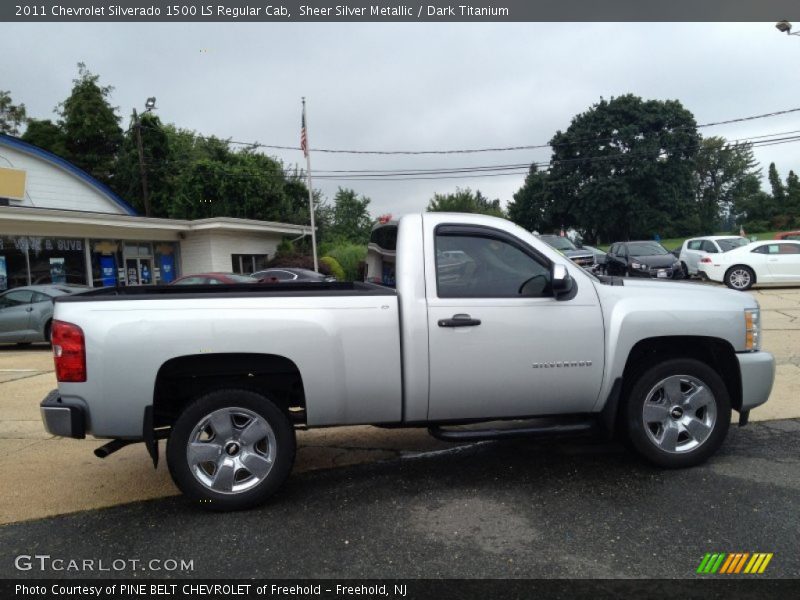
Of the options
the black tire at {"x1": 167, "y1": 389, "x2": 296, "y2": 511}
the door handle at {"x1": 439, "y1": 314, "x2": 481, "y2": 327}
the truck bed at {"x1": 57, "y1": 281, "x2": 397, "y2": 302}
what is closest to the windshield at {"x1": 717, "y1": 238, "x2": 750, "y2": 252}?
the truck bed at {"x1": 57, "y1": 281, "x2": 397, "y2": 302}

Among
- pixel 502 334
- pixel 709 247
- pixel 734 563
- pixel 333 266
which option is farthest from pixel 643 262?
pixel 734 563

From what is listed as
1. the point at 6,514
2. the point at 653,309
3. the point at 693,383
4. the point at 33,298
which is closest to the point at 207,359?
the point at 6,514

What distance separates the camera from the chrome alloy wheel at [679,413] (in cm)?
433

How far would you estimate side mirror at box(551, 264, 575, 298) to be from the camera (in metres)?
3.96

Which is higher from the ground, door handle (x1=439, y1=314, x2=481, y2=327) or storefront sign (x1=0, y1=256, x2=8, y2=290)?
storefront sign (x1=0, y1=256, x2=8, y2=290)

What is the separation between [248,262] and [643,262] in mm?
19612

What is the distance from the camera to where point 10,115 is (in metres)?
44.5

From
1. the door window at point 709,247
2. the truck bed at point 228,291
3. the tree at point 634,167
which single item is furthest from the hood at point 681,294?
the tree at point 634,167

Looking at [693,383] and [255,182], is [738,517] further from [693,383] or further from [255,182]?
[255,182]

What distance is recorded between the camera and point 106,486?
4.62 meters

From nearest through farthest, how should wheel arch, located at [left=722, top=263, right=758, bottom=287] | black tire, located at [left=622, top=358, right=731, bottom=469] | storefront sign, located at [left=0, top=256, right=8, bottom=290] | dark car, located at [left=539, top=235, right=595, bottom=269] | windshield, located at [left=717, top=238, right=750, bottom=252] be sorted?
1. black tire, located at [left=622, top=358, right=731, bottom=469]
2. wheel arch, located at [left=722, top=263, right=758, bottom=287]
3. storefront sign, located at [left=0, top=256, right=8, bottom=290]
4. windshield, located at [left=717, top=238, right=750, bottom=252]
5. dark car, located at [left=539, top=235, right=595, bottom=269]

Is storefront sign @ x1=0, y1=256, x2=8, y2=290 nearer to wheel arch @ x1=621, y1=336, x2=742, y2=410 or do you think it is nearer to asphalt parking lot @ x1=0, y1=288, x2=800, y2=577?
asphalt parking lot @ x1=0, y1=288, x2=800, y2=577

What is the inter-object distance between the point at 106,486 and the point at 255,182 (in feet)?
112

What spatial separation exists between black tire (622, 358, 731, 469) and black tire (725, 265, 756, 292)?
15352mm
